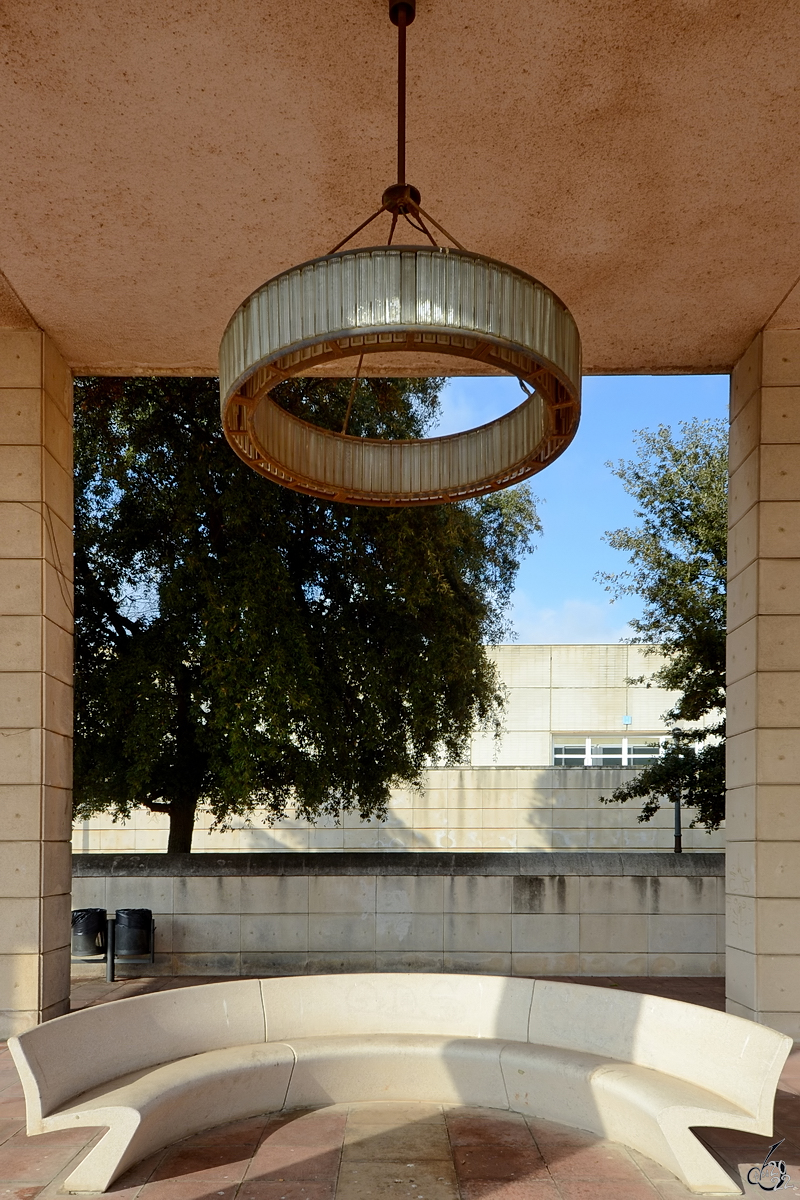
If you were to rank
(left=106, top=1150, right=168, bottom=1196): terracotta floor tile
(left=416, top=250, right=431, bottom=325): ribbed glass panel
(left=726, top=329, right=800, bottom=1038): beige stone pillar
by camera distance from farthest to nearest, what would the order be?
(left=726, top=329, right=800, bottom=1038): beige stone pillar → (left=106, top=1150, right=168, bottom=1196): terracotta floor tile → (left=416, top=250, right=431, bottom=325): ribbed glass panel

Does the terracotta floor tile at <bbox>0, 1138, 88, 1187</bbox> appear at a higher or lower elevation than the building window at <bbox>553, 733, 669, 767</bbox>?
higher

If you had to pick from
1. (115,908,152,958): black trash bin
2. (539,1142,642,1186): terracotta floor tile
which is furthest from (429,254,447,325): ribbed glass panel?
(115,908,152,958): black trash bin

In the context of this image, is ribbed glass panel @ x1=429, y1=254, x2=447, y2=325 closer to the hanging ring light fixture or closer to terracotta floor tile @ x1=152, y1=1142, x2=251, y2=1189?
the hanging ring light fixture

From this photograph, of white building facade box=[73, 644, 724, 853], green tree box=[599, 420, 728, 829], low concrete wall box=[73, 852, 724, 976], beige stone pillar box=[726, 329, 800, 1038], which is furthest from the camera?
white building facade box=[73, 644, 724, 853]

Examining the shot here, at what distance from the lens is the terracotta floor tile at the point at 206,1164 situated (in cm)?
438

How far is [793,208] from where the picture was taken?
625cm

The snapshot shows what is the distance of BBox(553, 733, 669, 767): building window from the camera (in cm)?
2700

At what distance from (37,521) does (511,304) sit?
4.99m

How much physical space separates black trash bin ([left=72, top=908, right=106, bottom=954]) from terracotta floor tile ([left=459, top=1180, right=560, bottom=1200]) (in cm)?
616

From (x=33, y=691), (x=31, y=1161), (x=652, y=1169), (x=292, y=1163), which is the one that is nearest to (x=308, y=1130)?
(x=292, y=1163)

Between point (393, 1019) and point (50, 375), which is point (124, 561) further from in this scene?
point (393, 1019)

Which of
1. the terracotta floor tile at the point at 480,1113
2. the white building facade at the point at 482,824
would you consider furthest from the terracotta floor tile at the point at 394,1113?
the white building facade at the point at 482,824

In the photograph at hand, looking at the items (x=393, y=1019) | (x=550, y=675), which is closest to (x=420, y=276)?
(x=393, y=1019)

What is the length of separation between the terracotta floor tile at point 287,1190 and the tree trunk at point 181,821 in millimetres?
8028
